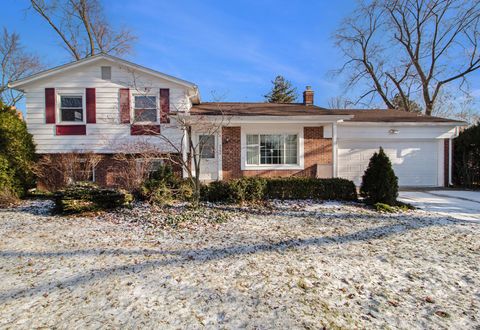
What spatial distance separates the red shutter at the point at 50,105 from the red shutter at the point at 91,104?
1.43m

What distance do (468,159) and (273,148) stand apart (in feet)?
31.8

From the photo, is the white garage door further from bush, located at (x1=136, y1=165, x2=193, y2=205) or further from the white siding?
the white siding

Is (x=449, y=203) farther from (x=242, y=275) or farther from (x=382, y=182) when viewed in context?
(x=242, y=275)

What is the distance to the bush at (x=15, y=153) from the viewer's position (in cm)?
868

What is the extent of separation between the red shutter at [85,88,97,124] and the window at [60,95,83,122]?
38cm

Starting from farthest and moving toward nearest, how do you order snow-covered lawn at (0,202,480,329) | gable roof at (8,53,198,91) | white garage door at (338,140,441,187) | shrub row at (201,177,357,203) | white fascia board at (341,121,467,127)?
white garage door at (338,140,441,187)
white fascia board at (341,121,467,127)
gable roof at (8,53,198,91)
shrub row at (201,177,357,203)
snow-covered lawn at (0,202,480,329)

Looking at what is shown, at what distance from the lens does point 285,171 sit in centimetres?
1121

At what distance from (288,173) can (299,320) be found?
29.4 feet

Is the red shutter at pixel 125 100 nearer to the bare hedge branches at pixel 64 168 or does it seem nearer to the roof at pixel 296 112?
the bare hedge branches at pixel 64 168

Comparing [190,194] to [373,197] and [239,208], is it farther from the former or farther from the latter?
[373,197]

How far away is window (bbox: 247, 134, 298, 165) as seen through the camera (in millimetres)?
11359

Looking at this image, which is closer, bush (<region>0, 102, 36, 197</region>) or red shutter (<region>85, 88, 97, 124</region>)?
bush (<region>0, 102, 36, 197</region>)

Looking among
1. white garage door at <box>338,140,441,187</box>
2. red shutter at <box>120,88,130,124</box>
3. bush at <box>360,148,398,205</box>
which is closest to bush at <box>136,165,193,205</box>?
red shutter at <box>120,88,130,124</box>

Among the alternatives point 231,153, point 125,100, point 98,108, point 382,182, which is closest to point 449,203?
point 382,182
